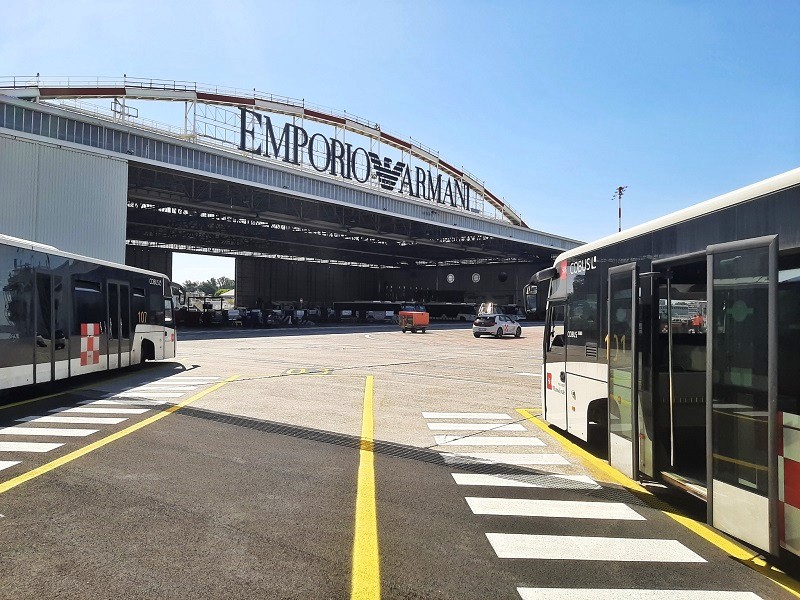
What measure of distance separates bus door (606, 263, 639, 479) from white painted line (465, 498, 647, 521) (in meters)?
0.65

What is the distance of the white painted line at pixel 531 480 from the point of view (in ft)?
19.8

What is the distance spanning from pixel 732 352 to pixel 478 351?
21827 mm

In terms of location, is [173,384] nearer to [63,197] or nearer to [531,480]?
[531,480]

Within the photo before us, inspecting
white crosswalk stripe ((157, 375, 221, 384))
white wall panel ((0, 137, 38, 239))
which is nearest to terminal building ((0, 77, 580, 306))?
white wall panel ((0, 137, 38, 239))

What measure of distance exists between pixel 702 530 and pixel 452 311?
236 ft

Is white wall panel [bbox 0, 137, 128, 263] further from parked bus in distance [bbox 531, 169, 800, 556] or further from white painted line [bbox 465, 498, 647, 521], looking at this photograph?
white painted line [bbox 465, 498, 647, 521]

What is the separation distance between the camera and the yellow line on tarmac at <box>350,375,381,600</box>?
3553mm

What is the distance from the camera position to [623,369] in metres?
5.94

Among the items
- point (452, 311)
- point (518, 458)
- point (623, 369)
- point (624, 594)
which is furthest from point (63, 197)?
point (452, 311)

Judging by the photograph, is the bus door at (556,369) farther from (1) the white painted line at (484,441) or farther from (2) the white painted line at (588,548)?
(2) the white painted line at (588,548)

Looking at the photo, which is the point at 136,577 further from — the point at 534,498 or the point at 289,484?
the point at 534,498

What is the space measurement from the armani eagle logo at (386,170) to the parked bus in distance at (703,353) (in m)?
42.2

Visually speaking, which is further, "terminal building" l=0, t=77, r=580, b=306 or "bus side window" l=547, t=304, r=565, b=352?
"terminal building" l=0, t=77, r=580, b=306

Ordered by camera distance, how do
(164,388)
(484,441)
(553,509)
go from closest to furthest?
(553,509), (484,441), (164,388)
